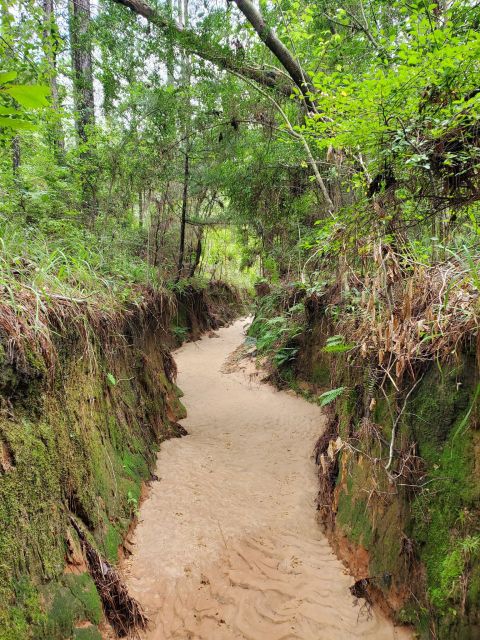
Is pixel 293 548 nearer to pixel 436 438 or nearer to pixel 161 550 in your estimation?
pixel 161 550

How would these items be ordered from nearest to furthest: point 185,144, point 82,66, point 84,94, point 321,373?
point 84,94 → point 82,66 → point 321,373 → point 185,144

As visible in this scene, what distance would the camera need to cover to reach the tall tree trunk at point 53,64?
4874 millimetres

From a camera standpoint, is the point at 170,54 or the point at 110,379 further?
the point at 170,54

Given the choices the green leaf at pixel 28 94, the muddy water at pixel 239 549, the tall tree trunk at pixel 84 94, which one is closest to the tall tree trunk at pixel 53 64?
the tall tree trunk at pixel 84 94

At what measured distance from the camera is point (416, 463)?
274 cm

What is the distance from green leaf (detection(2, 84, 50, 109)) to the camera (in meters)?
0.75

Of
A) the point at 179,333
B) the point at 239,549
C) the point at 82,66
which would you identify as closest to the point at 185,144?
the point at 82,66

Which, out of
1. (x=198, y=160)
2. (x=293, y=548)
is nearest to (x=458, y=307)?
(x=293, y=548)

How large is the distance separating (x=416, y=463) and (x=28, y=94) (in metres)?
3.20

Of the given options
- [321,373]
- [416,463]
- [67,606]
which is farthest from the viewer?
[321,373]

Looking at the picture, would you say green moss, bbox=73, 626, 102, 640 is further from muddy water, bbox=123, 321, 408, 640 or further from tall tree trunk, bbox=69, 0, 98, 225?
tall tree trunk, bbox=69, 0, 98, 225

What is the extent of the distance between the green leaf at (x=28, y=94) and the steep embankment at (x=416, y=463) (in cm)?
257

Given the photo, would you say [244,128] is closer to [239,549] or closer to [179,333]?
→ [179,333]

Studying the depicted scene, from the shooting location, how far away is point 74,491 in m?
2.78
